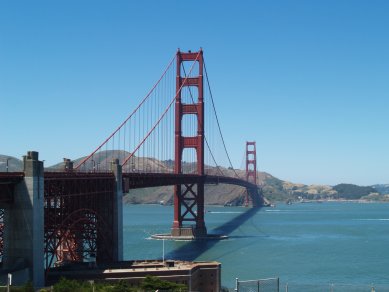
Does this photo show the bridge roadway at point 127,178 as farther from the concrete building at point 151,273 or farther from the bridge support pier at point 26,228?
the concrete building at point 151,273

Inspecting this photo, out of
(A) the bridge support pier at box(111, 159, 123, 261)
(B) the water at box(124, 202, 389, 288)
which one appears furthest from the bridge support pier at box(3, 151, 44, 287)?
(B) the water at box(124, 202, 389, 288)

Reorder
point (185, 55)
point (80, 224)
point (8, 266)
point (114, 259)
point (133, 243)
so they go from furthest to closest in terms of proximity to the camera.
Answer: point (185, 55) < point (133, 243) < point (114, 259) < point (80, 224) < point (8, 266)

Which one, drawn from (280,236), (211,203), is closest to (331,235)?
(280,236)

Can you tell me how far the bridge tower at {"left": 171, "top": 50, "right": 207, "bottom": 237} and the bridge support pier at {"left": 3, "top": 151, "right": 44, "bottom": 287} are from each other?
39.1 meters

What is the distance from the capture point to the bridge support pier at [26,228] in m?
25.6

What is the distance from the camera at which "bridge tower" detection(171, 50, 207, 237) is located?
65562 mm

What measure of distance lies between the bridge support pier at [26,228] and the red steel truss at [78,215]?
240cm

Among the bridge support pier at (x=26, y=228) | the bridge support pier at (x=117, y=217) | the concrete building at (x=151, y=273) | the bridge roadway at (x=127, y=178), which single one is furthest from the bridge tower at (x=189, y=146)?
the bridge support pier at (x=26, y=228)

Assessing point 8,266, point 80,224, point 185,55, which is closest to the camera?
point 8,266

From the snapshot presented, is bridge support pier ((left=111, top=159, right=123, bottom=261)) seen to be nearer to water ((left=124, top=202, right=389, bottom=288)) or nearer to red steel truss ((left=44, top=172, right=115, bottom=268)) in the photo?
red steel truss ((left=44, top=172, right=115, bottom=268))

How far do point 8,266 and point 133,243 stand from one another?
108ft

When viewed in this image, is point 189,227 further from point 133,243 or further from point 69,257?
point 69,257

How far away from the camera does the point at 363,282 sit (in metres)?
36.9

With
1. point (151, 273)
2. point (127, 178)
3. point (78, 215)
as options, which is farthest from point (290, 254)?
point (151, 273)
